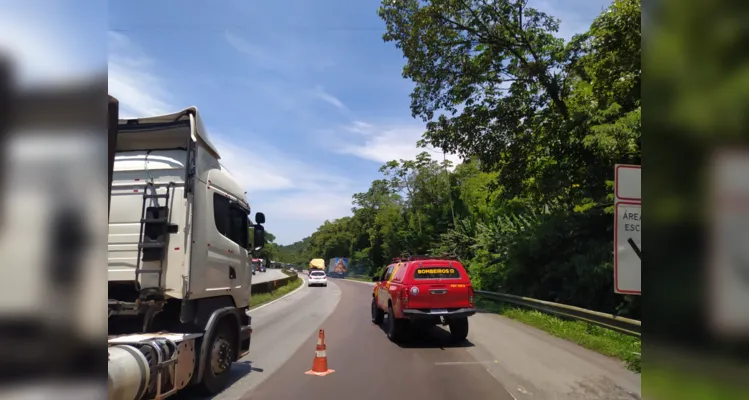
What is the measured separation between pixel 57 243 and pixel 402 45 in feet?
61.6

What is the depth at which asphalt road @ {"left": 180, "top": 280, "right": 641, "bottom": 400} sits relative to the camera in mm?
6527

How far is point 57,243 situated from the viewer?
1.60 m

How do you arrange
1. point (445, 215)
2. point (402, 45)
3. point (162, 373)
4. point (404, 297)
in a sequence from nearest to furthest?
point (162, 373) → point (404, 297) → point (402, 45) → point (445, 215)

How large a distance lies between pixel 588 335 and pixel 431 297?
3.65m

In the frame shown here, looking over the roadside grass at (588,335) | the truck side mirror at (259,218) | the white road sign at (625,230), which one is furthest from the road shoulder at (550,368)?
the truck side mirror at (259,218)

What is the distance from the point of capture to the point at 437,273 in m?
11.3

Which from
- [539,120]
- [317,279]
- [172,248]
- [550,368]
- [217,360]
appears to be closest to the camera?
[172,248]

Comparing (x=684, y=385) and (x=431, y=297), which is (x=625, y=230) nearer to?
(x=684, y=385)

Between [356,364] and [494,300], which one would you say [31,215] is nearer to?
[356,364]

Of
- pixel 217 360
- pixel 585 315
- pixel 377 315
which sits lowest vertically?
pixel 377 315

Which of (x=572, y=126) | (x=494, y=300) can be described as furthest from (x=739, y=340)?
(x=494, y=300)

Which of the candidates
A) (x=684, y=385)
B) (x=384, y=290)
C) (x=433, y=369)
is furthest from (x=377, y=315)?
(x=684, y=385)

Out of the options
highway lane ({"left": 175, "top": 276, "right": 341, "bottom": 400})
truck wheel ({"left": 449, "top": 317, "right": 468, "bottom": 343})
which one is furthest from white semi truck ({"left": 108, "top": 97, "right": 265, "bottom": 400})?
truck wheel ({"left": 449, "top": 317, "right": 468, "bottom": 343})

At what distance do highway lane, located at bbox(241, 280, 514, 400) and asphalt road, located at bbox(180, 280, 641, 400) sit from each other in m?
0.01
